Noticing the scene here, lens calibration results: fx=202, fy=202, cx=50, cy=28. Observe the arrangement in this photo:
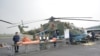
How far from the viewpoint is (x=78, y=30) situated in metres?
A: 27.9

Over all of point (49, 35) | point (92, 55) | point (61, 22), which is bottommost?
point (92, 55)

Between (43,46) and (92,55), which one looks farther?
(43,46)

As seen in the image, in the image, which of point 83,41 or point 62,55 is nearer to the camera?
point 62,55

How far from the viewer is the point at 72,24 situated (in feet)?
93.9

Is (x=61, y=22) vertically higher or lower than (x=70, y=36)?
higher

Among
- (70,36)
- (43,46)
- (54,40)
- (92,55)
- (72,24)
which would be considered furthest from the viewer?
(72,24)

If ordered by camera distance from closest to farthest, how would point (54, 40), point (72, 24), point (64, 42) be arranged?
point (54, 40) < point (64, 42) < point (72, 24)

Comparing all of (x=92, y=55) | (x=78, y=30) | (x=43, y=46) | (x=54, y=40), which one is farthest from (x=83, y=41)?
(x=92, y=55)

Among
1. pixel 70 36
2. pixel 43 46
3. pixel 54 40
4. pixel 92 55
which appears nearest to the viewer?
pixel 92 55

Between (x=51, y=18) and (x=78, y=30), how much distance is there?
6.42 m

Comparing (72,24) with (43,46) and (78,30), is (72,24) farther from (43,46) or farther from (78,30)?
(43,46)

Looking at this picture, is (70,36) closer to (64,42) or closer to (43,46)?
(64,42)

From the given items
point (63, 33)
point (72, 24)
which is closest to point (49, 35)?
point (63, 33)

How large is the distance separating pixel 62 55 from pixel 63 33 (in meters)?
13.0
